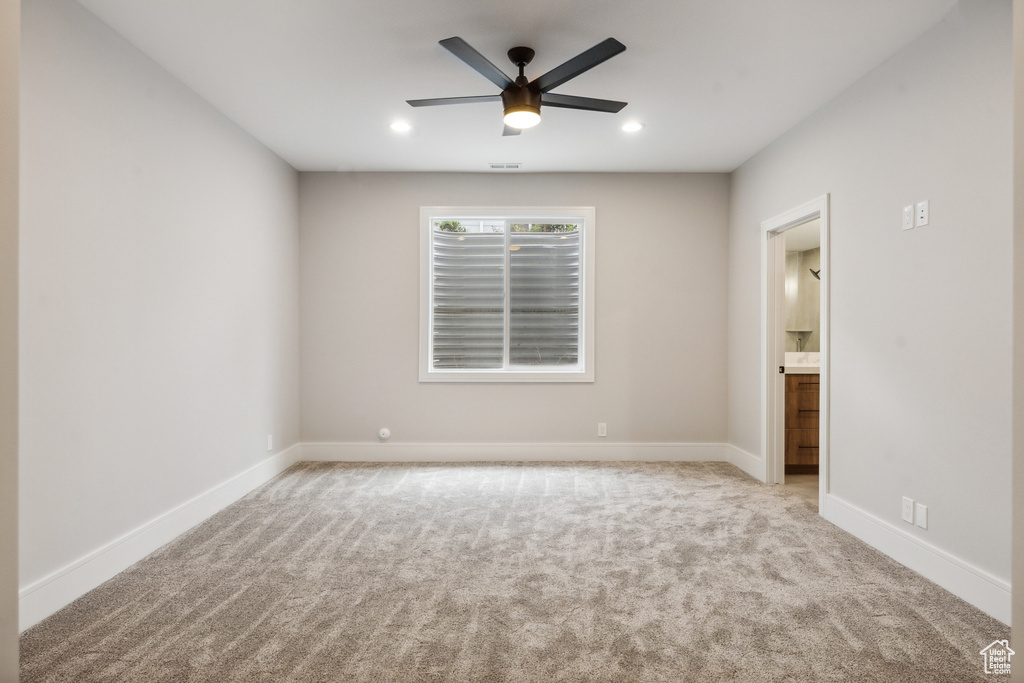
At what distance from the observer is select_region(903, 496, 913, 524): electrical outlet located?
9.18 ft

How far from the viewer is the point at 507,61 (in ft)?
A: 10.1

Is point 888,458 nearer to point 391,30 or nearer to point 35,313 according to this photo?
point 391,30

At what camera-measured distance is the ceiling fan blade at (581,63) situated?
241 cm

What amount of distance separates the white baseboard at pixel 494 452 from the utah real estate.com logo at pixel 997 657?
3.11 m

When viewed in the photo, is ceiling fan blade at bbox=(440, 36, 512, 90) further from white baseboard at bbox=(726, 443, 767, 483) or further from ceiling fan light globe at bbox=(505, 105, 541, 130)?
white baseboard at bbox=(726, 443, 767, 483)

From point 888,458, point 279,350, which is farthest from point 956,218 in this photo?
point 279,350

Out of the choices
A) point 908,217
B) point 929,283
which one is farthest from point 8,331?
point 908,217

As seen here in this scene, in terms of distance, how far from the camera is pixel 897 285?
2902mm

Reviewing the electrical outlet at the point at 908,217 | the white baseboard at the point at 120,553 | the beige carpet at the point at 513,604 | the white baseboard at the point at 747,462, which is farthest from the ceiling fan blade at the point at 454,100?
the white baseboard at the point at 747,462

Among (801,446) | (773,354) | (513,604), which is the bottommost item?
(513,604)

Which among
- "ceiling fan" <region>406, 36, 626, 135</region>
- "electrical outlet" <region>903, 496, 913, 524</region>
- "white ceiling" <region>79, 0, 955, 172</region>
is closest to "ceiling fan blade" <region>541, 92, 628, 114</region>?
"ceiling fan" <region>406, 36, 626, 135</region>

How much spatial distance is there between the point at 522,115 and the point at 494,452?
3.17m

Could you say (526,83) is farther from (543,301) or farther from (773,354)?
(773,354)

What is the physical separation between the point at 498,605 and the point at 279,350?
3193 mm
